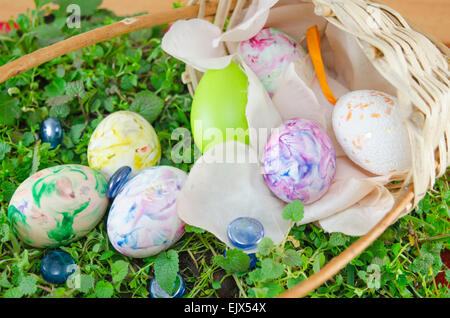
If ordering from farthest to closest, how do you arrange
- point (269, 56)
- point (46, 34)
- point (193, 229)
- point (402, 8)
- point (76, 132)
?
1. point (402, 8)
2. point (46, 34)
3. point (76, 132)
4. point (269, 56)
5. point (193, 229)

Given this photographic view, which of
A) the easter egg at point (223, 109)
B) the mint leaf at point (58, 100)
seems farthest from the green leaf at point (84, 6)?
the easter egg at point (223, 109)

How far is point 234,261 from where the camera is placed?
0.69 m

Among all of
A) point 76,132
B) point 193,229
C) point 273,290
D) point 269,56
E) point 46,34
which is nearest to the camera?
point 273,290

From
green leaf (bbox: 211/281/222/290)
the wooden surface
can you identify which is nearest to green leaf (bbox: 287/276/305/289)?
green leaf (bbox: 211/281/222/290)

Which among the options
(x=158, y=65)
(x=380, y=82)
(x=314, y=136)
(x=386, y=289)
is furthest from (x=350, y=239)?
(x=158, y=65)

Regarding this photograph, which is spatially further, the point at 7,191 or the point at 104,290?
the point at 7,191

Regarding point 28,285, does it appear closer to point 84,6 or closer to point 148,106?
point 148,106

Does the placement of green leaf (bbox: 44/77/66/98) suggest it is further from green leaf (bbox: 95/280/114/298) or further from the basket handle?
green leaf (bbox: 95/280/114/298)

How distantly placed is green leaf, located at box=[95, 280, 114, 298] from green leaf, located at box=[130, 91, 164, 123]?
1.33 ft

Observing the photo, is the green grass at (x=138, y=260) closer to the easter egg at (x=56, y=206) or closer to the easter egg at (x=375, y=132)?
the easter egg at (x=56, y=206)

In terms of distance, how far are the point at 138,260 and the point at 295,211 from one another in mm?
307

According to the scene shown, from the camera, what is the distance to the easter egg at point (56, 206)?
27.6 inches

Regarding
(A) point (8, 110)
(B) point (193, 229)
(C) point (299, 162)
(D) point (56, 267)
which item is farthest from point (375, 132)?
(A) point (8, 110)

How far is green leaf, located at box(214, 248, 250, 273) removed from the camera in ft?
2.23
